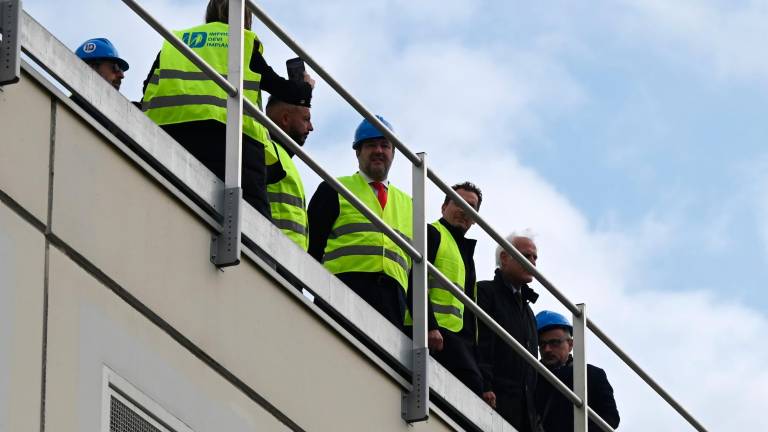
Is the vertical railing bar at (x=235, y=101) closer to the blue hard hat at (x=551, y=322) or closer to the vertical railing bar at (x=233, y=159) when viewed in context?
the vertical railing bar at (x=233, y=159)

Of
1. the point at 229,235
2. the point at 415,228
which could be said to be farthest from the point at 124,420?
the point at 415,228

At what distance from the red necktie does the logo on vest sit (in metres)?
1.78

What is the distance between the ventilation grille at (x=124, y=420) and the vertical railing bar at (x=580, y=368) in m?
3.68

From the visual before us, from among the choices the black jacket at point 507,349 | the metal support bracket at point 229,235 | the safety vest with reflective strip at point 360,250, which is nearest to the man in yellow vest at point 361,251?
the safety vest with reflective strip at point 360,250

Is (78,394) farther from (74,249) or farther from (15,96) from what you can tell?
(15,96)

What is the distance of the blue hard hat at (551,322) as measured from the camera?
42.4ft

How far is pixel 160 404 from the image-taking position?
27.4ft

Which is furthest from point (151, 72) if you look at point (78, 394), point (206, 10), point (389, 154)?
point (78, 394)

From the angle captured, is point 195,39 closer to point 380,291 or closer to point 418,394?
point 380,291

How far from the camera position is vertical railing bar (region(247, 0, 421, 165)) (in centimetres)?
966

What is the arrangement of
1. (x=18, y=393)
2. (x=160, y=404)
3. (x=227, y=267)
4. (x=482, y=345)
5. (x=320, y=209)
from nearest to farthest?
(x=18, y=393)
(x=160, y=404)
(x=227, y=267)
(x=320, y=209)
(x=482, y=345)

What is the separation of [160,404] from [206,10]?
2505 millimetres

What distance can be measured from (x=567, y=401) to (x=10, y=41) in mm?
5318

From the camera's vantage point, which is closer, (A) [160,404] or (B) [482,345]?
(A) [160,404]
